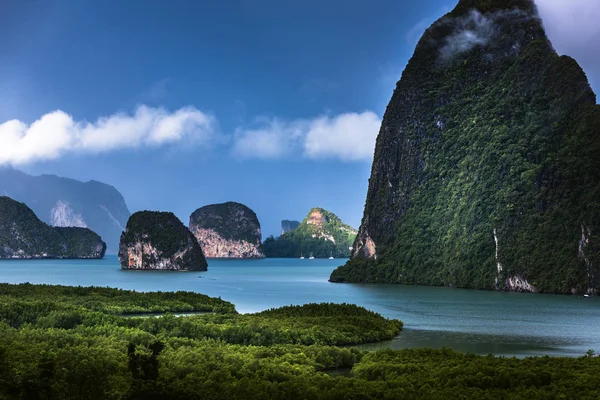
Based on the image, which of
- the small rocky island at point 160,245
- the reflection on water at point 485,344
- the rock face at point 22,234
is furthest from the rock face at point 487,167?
the rock face at point 22,234

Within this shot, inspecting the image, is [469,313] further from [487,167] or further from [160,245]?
[160,245]

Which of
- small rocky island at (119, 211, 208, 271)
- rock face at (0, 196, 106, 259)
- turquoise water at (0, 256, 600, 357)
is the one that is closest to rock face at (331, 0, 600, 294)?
turquoise water at (0, 256, 600, 357)

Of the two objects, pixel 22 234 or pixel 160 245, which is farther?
pixel 22 234

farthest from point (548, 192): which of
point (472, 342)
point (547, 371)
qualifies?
point (547, 371)

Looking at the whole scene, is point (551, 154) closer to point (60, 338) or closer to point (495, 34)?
point (495, 34)

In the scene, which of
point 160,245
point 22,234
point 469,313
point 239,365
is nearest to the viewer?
point 239,365

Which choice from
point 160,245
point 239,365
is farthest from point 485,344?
point 160,245

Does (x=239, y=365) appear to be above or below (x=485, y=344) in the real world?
above
